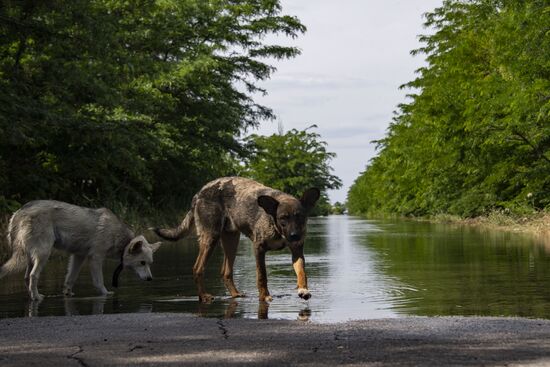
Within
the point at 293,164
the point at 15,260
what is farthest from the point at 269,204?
the point at 293,164

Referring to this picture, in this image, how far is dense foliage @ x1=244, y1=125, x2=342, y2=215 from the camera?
376 feet

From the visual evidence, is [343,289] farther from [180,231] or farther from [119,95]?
[119,95]

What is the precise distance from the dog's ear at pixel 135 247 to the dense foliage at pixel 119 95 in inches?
274

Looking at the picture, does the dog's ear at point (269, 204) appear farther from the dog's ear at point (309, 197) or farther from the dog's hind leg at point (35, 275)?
the dog's hind leg at point (35, 275)

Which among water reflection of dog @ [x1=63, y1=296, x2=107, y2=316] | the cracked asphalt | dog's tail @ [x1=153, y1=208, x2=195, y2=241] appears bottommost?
the cracked asphalt

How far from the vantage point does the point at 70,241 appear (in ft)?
41.5

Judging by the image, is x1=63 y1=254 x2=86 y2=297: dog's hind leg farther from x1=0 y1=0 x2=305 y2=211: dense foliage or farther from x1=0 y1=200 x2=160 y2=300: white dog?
x1=0 y1=0 x2=305 y2=211: dense foliage

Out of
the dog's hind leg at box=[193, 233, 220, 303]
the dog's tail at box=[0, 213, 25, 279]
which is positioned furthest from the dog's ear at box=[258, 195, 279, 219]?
the dog's tail at box=[0, 213, 25, 279]

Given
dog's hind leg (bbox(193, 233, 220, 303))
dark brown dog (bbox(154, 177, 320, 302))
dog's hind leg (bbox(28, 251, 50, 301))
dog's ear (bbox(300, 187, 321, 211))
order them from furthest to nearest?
dog's hind leg (bbox(28, 251, 50, 301)) < dog's hind leg (bbox(193, 233, 220, 303)) < dog's ear (bbox(300, 187, 321, 211)) < dark brown dog (bbox(154, 177, 320, 302))

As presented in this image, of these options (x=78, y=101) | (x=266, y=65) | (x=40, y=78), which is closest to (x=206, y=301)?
(x=40, y=78)

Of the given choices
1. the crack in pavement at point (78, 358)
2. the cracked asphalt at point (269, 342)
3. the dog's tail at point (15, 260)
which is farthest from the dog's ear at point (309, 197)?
the crack in pavement at point (78, 358)

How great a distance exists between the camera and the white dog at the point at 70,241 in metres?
12.0

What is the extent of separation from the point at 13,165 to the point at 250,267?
375 inches

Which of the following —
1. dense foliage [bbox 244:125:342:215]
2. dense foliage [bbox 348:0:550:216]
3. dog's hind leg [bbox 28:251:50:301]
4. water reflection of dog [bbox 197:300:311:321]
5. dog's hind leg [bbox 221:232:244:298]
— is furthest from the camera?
dense foliage [bbox 244:125:342:215]
